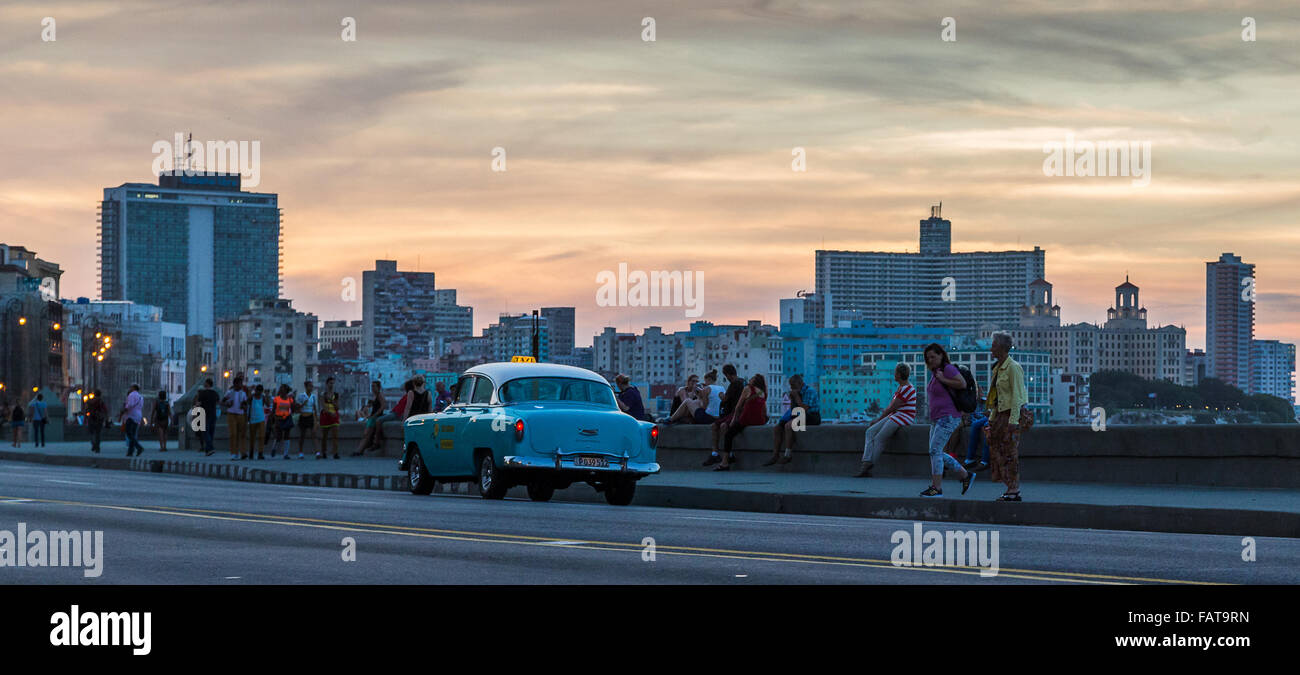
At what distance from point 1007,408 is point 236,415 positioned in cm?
2536

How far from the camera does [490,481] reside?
909 inches

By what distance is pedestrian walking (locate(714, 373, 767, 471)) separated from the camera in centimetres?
2989

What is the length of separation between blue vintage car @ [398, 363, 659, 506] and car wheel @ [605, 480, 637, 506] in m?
0.01

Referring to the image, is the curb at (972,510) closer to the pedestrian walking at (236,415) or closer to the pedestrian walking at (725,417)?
the pedestrian walking at (725,417)

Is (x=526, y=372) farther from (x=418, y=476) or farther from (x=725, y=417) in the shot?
(x=725, y=417)

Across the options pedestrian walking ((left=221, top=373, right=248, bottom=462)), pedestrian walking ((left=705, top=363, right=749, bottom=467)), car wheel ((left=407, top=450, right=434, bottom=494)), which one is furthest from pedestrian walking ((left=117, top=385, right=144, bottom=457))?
car wheel ((left=407, top=450, right=434, bottom=494))

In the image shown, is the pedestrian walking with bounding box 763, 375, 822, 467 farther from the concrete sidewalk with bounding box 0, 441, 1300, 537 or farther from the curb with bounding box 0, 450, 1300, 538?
the curb with bounding box 0, 450, 1300, 538

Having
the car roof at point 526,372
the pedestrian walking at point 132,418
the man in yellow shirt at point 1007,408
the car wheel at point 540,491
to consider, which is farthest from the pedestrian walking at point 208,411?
the man in yellow shirt at point 1007,408

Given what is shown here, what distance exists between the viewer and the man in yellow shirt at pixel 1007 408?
1984 cm

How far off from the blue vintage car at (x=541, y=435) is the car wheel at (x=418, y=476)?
786 millimetres

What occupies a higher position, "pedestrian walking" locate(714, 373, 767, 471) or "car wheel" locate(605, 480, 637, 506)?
"pedestrian walking" locate(714, 373, 767, 471)
